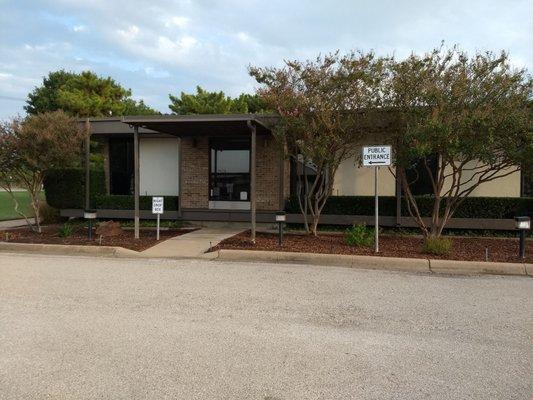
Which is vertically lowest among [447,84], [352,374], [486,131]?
[352,374]

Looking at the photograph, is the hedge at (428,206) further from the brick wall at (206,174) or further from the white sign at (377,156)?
the white sign at (377,156)

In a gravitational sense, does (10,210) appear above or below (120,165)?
below

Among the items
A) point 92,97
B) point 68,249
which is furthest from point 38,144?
point 92,97

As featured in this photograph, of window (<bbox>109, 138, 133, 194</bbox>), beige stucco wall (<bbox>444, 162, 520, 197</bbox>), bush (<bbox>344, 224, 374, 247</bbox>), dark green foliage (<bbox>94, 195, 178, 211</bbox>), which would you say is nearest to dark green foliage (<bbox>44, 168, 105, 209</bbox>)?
dark green foliage (<bbox>94, 195, 178, 211</bbox>)

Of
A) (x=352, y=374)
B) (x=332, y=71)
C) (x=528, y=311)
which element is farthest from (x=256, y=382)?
(x=332, y=71)

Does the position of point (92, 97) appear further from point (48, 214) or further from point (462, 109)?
point (462, 109)

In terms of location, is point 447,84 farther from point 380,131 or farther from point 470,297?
point 470,297

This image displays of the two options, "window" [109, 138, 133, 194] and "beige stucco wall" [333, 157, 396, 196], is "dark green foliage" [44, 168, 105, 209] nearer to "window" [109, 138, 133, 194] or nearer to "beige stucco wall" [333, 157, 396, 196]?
"window" [109, 138, 133, 194]

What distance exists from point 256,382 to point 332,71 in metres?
8.51

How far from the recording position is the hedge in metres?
13.6

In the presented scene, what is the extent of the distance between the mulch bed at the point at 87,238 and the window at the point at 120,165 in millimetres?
3300

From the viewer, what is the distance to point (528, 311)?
6332mm

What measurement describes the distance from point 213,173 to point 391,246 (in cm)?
737

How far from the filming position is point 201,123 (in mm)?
13523
